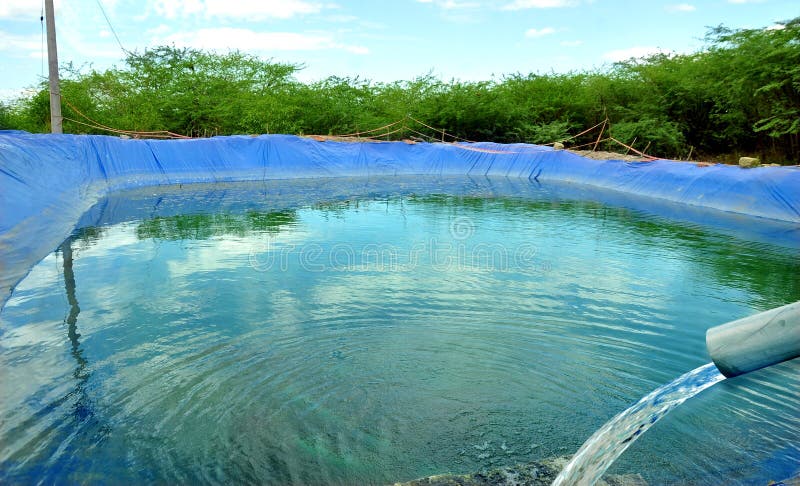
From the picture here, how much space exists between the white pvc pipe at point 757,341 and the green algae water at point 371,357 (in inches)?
51.4

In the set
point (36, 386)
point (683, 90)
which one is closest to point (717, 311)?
point (36, 386)

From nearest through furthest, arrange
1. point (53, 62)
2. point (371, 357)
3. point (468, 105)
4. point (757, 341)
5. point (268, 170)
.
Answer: point (757, 341), point (371, 357), point (53, 62), point (268, 170), point (468, 105)

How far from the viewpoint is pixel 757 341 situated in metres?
2.70

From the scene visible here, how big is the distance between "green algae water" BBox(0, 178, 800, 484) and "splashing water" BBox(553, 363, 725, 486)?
0.36m

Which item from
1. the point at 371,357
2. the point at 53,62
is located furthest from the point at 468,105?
the point at 371,357

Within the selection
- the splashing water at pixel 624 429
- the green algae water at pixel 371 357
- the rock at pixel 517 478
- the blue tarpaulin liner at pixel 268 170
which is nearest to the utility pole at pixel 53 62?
the blue tarpaulin liner at pixel 268 170

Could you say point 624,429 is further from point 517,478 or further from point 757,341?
point 757,341

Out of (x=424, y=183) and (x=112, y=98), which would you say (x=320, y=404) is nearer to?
(x=424, y=183)

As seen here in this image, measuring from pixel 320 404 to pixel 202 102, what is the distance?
21.5m

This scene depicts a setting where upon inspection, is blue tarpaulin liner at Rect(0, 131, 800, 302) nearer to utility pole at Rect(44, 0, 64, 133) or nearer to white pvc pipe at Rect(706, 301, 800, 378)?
utility pole at Rect(44, 0, 64, 133)

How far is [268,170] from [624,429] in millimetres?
18373

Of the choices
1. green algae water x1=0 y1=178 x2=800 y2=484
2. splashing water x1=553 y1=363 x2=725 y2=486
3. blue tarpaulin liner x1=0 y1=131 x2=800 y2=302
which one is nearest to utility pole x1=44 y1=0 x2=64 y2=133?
blue tarpaulin liner x1=0 y1=131 x2=800 y2=302

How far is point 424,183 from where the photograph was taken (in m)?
20.7

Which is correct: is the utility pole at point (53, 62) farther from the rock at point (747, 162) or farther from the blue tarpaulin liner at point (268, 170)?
the rock at point (747, 162)
